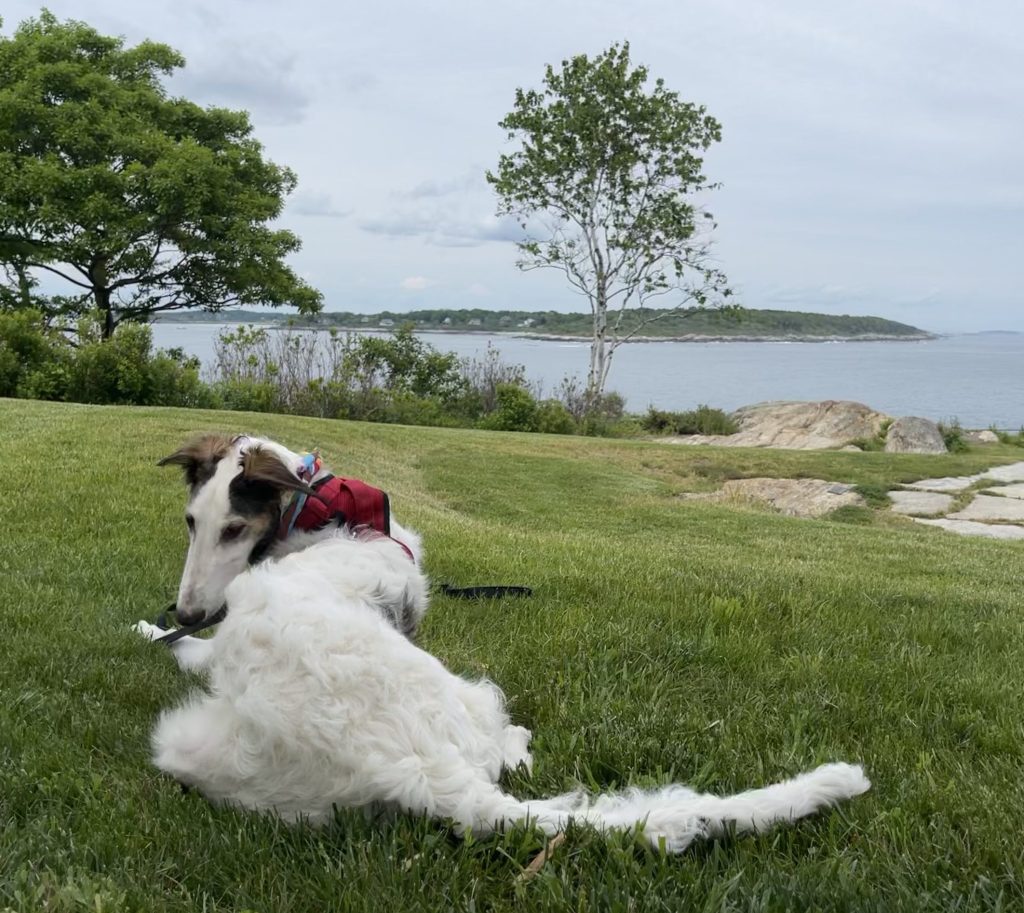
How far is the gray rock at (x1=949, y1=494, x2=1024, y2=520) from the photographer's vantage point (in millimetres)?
12203

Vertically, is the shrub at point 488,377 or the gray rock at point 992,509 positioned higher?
the shrub at point 488,377

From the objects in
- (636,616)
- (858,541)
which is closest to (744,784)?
(636,616)

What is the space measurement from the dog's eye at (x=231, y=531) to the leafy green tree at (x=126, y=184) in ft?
76.0

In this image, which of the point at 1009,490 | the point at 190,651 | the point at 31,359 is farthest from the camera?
the point at 31,359

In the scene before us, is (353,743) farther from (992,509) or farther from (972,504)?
(972,504)

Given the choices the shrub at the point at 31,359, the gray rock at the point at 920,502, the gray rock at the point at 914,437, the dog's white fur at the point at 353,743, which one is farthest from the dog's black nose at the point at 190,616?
the gray rock at the point at 914,437

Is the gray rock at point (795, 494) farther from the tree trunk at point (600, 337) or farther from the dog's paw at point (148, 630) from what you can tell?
the tree trunk at point (600, 337)

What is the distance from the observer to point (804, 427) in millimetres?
23703

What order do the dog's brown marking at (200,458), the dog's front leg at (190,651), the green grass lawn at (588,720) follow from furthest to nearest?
the dog's front leg at (190,651) → the dog's brown marking at (200,458) → the green grass lawn at (588,720)

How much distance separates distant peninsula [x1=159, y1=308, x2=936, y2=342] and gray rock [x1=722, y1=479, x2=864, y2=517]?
13978 mm

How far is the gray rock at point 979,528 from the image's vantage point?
11078 mm

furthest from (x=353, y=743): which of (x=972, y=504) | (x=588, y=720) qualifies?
(x=972, y=504)

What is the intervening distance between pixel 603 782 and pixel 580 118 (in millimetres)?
26763

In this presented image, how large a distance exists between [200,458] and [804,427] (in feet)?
75.0
